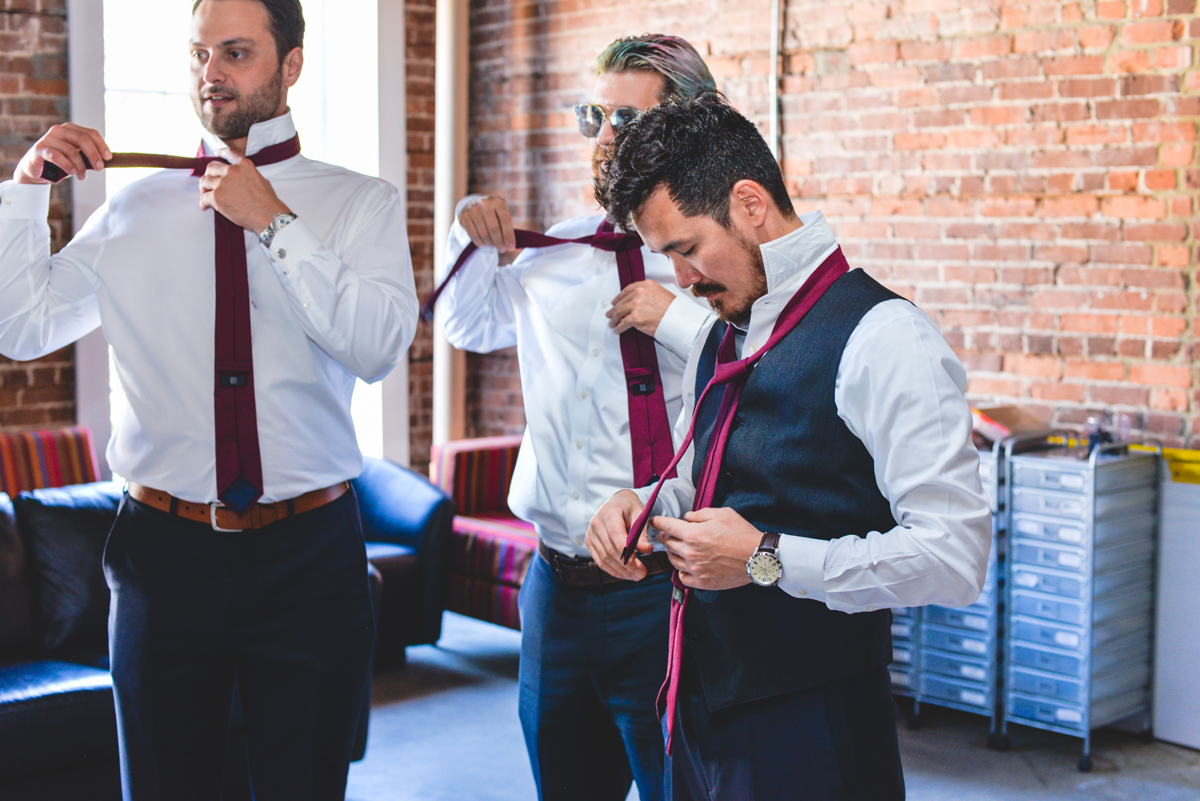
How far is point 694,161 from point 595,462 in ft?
2.40

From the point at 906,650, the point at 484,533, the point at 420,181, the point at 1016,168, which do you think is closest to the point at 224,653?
the point at 906,650

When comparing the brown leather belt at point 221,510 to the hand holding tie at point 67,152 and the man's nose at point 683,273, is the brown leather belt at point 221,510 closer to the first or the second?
the hand holding tie at point 67,152

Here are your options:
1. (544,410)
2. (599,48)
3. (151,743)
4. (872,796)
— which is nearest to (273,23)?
(544,410)

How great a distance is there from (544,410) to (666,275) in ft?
1.17

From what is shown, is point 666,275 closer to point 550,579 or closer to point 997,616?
point 550,579

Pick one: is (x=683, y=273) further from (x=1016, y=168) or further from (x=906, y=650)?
(x=1016, y=168)

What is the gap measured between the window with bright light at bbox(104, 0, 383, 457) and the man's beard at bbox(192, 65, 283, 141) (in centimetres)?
307

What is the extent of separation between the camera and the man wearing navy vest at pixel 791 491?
1.37m

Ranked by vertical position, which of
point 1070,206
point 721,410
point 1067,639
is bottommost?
point 1067,639

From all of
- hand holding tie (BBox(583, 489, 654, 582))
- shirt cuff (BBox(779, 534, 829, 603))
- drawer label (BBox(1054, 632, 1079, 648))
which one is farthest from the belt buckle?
drawer label (BBox(1054, 632, 1079, 648))

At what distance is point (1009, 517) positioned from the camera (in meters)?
3.89

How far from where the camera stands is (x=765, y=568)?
4.66 feet

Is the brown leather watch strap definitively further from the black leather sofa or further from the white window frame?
the white window frame

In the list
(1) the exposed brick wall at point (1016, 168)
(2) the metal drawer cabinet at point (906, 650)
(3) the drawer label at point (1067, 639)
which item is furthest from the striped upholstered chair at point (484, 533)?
(3) the drawer label at point (1067, 639)
